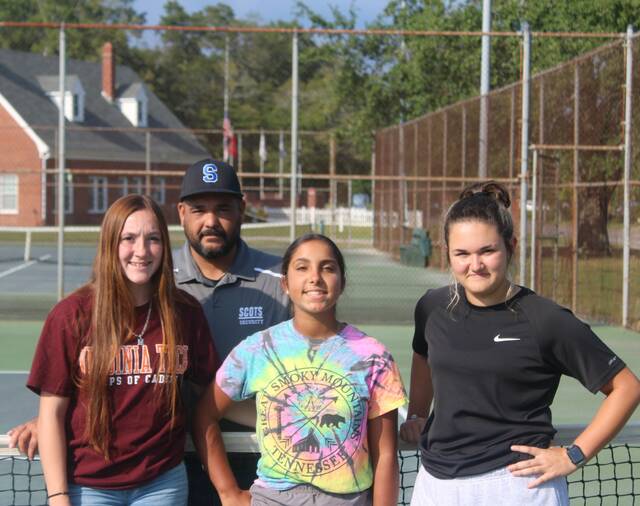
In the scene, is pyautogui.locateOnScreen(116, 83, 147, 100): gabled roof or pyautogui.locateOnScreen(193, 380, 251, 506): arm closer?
pyautogui.locateOnScreen(193, 380, 251, 506): arm

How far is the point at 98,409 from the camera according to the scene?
8.80 ft

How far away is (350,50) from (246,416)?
22424 mm

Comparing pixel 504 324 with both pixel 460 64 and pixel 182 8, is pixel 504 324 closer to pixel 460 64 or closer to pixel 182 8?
pixel 460 64

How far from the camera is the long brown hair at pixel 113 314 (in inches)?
106

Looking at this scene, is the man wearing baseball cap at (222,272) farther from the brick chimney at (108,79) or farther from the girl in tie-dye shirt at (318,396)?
the brick chimney at (108,79)

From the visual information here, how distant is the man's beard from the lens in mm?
3312

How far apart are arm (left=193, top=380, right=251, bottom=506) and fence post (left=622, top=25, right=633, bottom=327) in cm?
890

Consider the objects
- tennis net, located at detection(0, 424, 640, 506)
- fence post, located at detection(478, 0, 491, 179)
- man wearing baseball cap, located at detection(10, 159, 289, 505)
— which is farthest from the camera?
fence post, located at detection(478, 0, 491, 179)

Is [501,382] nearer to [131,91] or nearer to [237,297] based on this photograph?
[237,297]

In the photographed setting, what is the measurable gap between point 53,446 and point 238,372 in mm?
546

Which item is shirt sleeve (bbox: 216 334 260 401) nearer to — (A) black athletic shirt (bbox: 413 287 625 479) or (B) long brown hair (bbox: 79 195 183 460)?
(B) long brown hair (bbox: 79 195 183 460)

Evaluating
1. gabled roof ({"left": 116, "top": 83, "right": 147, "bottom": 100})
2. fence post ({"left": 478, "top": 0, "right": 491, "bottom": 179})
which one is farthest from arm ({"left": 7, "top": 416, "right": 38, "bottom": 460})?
gabled roof ({"left": 116, "top": 83, "right": 147, "bottom": 100})

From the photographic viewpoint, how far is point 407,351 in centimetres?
976

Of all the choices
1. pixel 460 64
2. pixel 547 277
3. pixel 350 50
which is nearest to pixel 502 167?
pixel 547 277
